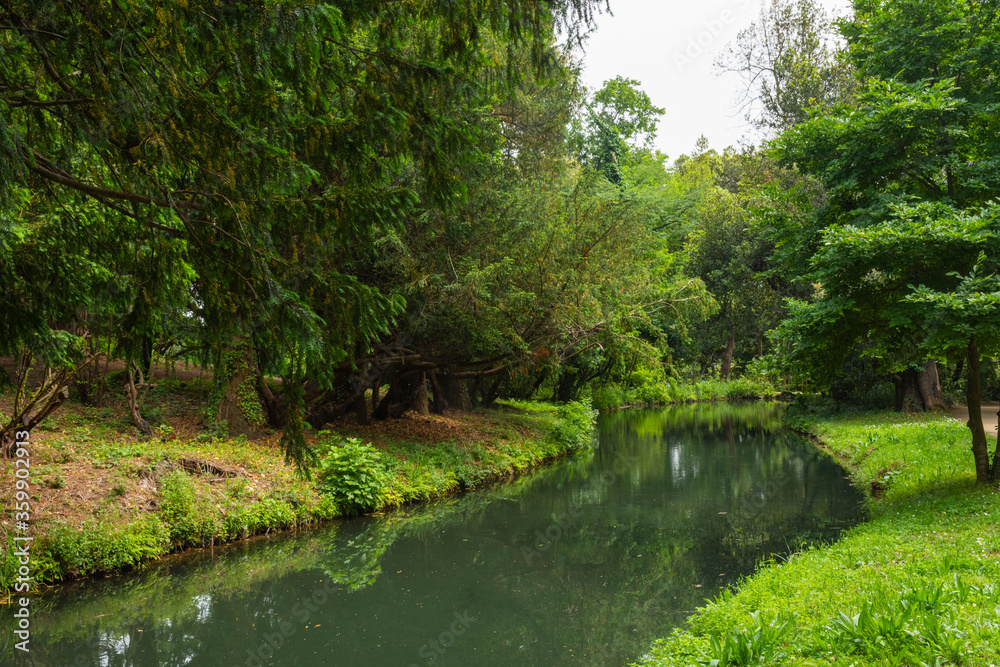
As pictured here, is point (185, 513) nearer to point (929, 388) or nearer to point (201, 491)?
point (201, 491)

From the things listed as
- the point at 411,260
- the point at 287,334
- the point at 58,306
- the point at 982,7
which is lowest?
the point at 287,334

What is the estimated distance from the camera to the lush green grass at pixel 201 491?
759 cm

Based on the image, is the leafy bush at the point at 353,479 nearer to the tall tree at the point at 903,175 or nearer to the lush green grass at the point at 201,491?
the lush green grass at the point at 201,491

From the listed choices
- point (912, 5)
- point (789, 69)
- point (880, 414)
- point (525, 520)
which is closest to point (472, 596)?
point (525, 520)

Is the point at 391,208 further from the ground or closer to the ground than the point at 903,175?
closer to the ground

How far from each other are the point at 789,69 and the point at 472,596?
23111mm

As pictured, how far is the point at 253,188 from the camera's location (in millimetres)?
4562

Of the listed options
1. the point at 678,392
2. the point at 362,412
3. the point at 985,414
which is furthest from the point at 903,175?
the point at 678,392

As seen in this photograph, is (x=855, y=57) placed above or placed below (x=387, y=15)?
above

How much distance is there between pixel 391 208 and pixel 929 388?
2021 cm

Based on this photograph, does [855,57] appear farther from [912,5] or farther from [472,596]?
[472,596]

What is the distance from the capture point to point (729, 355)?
38219mm

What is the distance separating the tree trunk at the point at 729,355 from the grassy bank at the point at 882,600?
2548cm

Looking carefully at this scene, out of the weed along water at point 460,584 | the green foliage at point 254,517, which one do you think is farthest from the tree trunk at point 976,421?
the green foliage at point 254,517
